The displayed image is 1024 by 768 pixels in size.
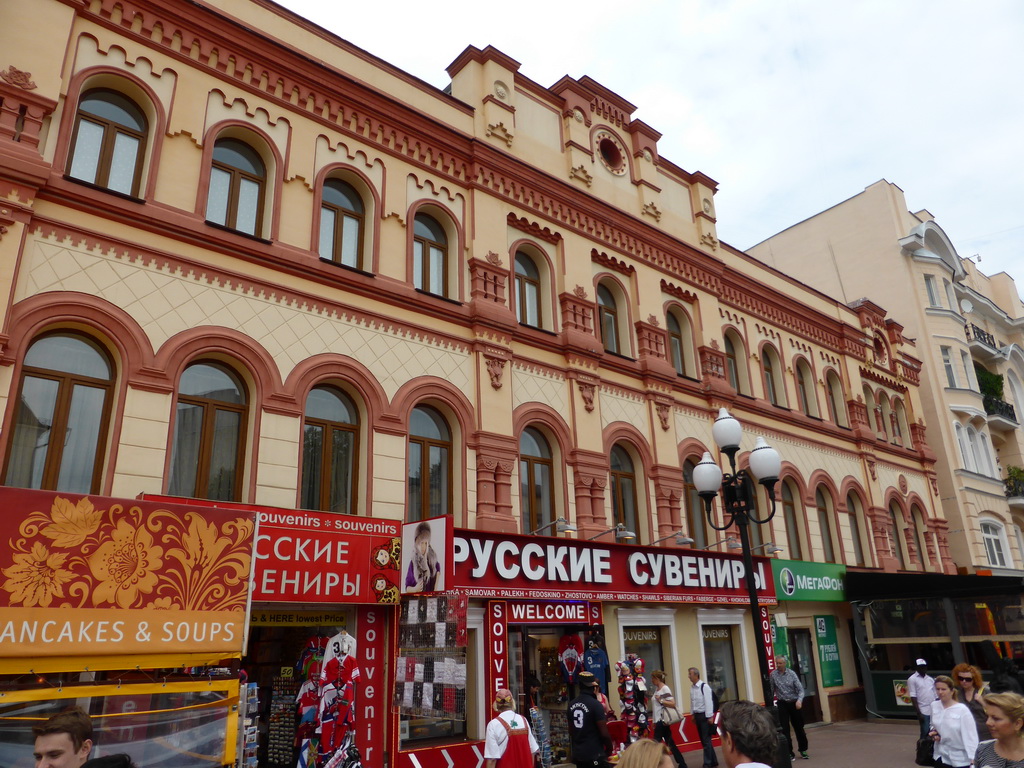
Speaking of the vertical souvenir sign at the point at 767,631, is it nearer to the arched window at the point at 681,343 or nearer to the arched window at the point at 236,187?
the arched window at the point at 681,343

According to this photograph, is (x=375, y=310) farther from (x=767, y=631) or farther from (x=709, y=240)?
(x=767, y=631)

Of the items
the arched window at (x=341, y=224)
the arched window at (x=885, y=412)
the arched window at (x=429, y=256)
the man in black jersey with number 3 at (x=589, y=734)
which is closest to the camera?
the man in black jersey with number 3 at (x=589, y=734)

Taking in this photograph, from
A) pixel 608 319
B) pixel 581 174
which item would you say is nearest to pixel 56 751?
pixel 608 319

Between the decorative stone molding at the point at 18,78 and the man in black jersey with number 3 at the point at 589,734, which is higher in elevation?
the decorative stone molding at the point at 18,78

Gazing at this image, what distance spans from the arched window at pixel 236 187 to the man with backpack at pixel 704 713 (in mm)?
11672

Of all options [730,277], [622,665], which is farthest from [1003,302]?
[622,665]

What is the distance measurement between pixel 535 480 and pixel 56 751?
38.3ft

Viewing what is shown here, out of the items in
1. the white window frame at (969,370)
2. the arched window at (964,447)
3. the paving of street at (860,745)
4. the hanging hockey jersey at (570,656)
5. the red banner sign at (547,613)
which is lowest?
the paving of street at (860,745)

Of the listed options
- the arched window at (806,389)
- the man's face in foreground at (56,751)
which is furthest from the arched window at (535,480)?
the arched window at (806,389)

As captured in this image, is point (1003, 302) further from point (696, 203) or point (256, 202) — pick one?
point (256, 202)

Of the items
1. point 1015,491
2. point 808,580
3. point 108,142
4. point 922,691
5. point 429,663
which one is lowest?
point 922,691

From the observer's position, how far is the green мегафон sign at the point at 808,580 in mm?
19062

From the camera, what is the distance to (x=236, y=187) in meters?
12.8

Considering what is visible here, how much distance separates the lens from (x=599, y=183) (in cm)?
1931
